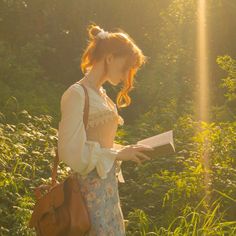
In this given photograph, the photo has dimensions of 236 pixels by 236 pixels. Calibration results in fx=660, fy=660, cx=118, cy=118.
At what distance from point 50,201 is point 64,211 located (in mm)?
103

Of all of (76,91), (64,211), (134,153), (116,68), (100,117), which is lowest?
(64,211)

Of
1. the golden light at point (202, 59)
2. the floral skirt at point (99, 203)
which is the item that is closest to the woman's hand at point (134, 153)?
the floral skirt at point (99, 203)

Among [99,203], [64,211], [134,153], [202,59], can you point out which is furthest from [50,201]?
[202,59]

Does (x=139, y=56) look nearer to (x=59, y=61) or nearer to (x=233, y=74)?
(x=233, y=74)

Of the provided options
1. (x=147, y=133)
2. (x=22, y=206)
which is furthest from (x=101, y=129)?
(x=147, y=133)

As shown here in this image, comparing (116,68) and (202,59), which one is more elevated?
(116,68)

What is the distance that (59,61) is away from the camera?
1802 cm

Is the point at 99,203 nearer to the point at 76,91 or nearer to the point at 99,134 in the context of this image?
the point at 99,134

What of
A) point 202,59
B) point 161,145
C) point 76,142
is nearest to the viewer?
point 76,142

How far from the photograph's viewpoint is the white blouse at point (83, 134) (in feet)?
10.9

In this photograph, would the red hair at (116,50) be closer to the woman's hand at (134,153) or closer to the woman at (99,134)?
the woman at (99,134)

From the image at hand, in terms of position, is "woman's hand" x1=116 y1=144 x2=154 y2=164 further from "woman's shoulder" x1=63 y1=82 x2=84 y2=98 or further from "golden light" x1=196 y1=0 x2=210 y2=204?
"golden light" x1=196 y1=0 x2=210 y2=204

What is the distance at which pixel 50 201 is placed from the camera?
3438 mm

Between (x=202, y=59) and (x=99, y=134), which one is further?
(x=202, y=59)
